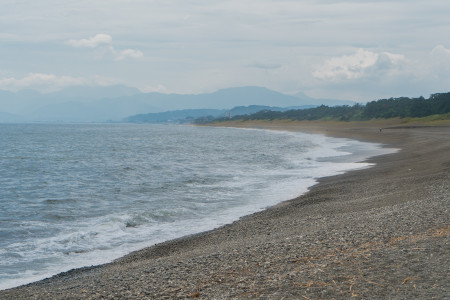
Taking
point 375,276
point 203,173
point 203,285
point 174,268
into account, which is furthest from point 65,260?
point 203,173

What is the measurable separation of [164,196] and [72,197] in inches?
193

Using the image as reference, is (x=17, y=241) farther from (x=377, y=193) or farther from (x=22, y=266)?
(x=377, y=193)

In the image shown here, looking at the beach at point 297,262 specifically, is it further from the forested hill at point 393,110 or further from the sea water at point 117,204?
the forested hill at point 393,110

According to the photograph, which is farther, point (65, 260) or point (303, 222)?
point (303, 222)

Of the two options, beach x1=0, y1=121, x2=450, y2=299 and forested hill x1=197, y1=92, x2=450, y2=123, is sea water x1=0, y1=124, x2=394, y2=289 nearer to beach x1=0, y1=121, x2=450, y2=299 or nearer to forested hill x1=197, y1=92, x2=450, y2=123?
beach x1=0, y1=121, x2=450, y2=299

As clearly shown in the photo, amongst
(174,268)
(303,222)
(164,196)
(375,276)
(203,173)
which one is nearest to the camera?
(375,276)

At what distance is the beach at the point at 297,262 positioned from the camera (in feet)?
24.9

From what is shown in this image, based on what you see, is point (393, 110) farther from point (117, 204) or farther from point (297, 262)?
point (297, 262)

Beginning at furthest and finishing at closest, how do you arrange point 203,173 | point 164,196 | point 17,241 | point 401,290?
point 203,173 < point 164,196 < point 17,241 < point 401,290

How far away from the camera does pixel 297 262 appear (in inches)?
362

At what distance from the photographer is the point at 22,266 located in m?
13.0

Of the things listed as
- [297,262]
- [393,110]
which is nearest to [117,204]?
[297,262]

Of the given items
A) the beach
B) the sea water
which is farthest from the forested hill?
the beach

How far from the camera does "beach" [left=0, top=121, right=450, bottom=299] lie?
7602mm
